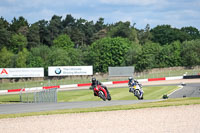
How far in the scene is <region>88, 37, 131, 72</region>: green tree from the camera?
288ft

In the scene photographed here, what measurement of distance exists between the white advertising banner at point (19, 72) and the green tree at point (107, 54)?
65.7ft

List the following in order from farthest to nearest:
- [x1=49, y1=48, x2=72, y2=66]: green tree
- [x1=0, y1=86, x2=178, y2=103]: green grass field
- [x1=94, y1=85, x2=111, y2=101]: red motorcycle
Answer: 1. [x1=49, y1=48, x2=72, y2=66]: green tree
2. [x1=0, y1=86, x2=178, y2=103]: green grass field
3. [x1=94, y1=85, x2=111, y2=101]: red motorcycle

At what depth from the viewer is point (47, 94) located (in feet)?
110

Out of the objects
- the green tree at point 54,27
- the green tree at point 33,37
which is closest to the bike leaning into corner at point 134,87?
the green tree at point 33,37

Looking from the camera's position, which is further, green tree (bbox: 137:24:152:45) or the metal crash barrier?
green tree (bbox: 137:24:152:45)

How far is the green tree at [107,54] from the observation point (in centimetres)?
8769

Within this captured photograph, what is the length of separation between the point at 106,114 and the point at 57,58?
231 feet

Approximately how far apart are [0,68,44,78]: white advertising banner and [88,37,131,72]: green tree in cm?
2004

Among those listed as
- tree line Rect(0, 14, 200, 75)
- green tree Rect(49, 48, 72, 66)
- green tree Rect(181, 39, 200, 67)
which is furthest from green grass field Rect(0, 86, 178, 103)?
green tree Rect(181, 39, 200, 67)

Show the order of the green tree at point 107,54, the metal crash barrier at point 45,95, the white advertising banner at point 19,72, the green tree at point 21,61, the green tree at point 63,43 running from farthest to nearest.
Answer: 1. the green tree at point 63,43
2. the green tree at point 21,61
3. the green tree at point 107,54
4. the white advertising banner at point 19,72
5. the metal crash barrier at point 45,95

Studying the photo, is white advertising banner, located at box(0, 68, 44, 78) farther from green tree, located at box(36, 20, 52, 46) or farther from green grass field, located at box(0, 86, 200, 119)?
green tree, located at box(36, 20, 52, 46)

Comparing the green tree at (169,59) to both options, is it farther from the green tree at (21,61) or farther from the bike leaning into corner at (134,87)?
the bike leaning into corner at (134,87)

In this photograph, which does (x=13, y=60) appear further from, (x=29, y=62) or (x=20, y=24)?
(x=20, y=24)

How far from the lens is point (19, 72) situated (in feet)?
228
